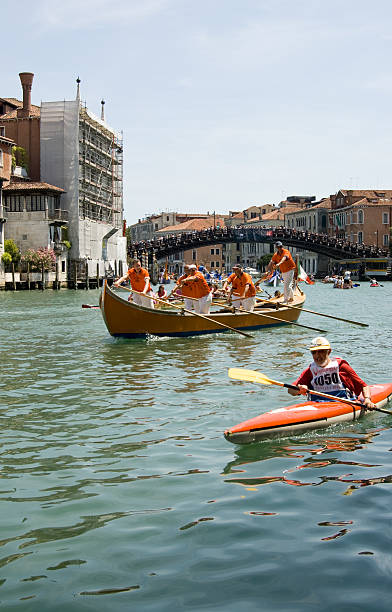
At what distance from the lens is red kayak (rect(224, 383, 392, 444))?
20.3 feet

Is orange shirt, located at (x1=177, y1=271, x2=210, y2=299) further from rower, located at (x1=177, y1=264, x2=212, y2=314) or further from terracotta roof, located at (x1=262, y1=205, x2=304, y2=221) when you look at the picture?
terracotta roof, located at (x1=262, y1=205, x2=304, y2=221)

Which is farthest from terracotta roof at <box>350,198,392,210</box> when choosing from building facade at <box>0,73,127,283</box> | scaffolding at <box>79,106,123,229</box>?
building facade at <box>0,73,127,283</box>

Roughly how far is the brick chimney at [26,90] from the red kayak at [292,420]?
53350 mm

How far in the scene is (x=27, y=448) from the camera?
21.2ft

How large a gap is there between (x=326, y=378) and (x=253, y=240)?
2533 inches

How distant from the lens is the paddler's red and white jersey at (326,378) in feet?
23.3

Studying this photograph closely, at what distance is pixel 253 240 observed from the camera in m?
70.9

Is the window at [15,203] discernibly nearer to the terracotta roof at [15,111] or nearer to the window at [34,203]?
the window at [34,203]

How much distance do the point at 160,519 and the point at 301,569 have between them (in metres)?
1.08

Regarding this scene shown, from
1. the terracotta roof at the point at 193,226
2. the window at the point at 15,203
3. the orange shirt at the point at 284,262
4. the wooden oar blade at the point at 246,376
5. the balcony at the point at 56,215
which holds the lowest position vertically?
the wooden oar blade at the point at 246,376

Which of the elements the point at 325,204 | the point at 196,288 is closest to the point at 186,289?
the point at 196,288

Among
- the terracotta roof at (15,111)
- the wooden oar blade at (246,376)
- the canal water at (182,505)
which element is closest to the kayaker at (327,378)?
the canal water at (182,505)

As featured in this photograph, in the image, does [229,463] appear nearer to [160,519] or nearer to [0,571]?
[160,519]

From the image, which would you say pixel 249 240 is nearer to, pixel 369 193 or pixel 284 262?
pixel 369 193
